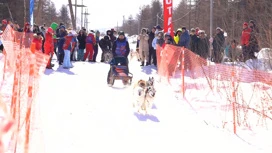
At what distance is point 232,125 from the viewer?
6598mm

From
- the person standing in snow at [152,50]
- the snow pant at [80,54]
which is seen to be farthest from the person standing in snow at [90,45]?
the person standing in snow at [152,50]

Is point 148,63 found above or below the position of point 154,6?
below

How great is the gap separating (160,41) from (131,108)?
252 inches

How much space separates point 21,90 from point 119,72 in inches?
188

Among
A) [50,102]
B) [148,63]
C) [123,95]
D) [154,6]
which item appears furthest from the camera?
[154,6]

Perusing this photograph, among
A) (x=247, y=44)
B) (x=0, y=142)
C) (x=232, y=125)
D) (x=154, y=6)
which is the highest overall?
(x=154, y=6)

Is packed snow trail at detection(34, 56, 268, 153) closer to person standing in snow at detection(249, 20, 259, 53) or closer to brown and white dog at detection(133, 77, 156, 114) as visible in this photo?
brown and white dog at detection(133, 77, 156, 114)

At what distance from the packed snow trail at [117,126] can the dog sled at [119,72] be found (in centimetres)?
69

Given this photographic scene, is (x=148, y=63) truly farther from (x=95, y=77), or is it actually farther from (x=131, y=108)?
(x=131, y=108)

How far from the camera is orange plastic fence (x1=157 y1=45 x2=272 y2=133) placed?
6.67 metres

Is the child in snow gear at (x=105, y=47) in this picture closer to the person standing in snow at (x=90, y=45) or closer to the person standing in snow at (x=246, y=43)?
the person standing in snow at (x=90, y=45)

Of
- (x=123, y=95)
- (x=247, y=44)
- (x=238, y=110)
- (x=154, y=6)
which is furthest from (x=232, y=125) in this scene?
(x=154, y=6)

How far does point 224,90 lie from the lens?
27.8ft

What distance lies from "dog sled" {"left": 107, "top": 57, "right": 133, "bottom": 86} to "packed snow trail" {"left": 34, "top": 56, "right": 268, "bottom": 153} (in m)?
0.69
